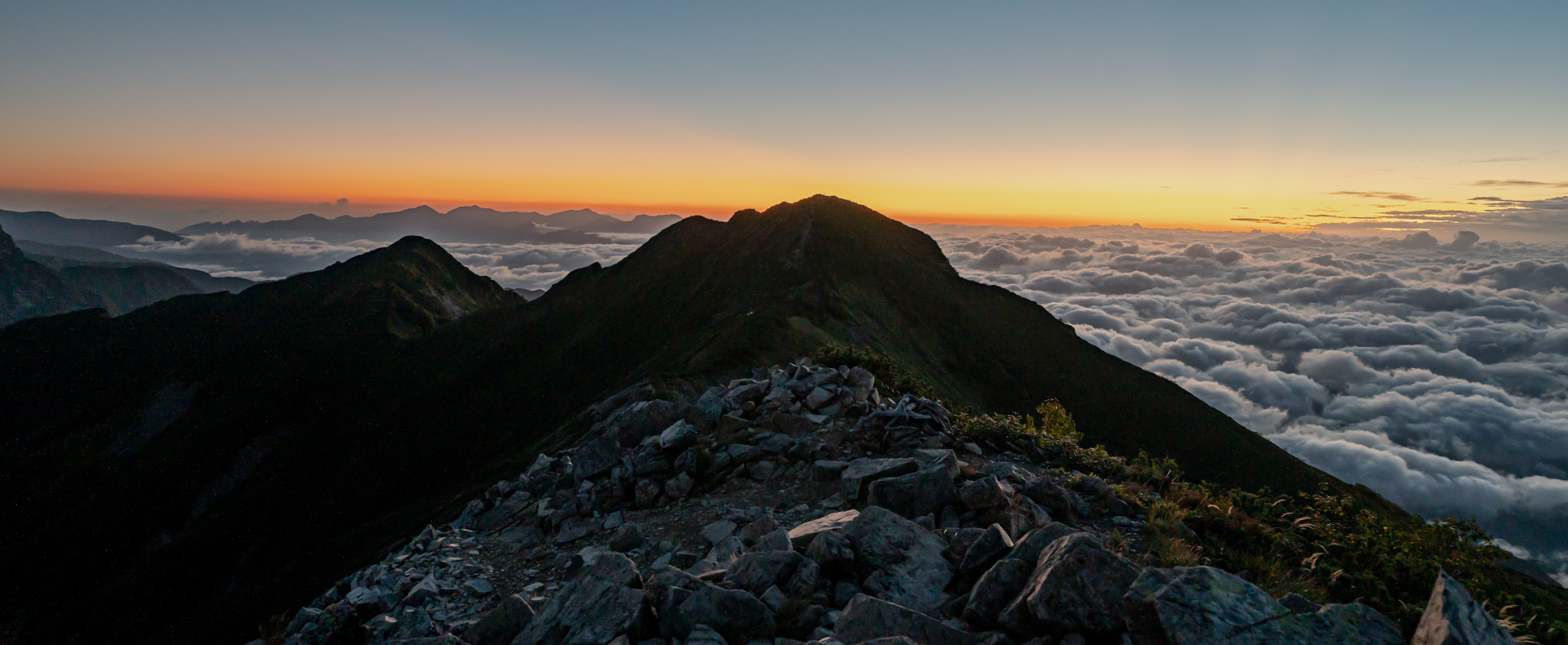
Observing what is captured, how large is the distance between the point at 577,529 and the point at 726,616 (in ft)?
27.0

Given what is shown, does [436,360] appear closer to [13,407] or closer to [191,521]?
[191,521]

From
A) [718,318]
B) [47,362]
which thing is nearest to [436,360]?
[718,318]

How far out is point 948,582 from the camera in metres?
8.84

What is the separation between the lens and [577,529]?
581 inches

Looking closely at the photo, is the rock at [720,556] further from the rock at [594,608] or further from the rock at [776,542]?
the rock at [594,608]

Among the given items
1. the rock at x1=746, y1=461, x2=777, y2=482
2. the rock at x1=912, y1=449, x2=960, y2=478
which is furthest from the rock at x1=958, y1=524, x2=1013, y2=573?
the rock at x1=746, y1=461, x2=777, y2=482

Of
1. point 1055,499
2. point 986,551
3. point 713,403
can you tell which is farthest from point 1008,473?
point 713,403

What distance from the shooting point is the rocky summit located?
666cm

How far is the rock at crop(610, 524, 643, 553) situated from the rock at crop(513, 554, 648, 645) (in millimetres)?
3915

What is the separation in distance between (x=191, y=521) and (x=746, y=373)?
105 metres

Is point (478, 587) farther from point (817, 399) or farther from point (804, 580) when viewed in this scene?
point (817, 399)

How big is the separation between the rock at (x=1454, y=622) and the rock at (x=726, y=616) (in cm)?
677

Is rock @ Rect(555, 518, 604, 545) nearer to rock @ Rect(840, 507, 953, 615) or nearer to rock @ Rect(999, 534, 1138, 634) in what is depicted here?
rock @ Rect(840, 507, 953, 615)

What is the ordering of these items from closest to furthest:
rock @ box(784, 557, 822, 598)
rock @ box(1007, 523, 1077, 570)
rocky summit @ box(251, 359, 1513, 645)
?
rocky summit @ box(251, 359, 1513, 645)
rock @ box(1007, 523, 1077, 570)
rock @ box(784, 557, 822, 598)
